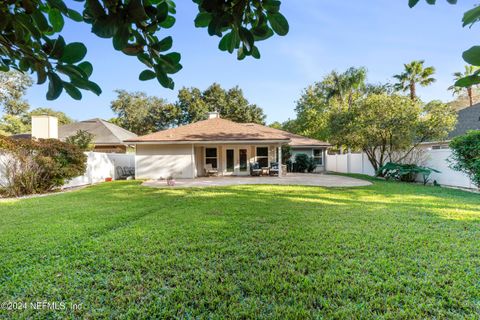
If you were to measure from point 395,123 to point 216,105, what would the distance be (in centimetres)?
2296

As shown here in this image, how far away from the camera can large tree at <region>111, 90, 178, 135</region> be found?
35.1 metres

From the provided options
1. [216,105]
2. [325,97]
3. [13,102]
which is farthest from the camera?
[216,105]

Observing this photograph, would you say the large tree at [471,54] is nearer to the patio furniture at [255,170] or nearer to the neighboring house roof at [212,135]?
the neighboring house roof at [212,135]

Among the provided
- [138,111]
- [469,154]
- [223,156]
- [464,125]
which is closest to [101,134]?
[223,156]

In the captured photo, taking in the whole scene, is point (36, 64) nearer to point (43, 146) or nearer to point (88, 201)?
point (88, 201)

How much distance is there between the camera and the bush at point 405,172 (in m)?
12.1

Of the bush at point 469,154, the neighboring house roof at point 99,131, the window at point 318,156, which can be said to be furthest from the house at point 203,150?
the neighboring house roof at point 99,131

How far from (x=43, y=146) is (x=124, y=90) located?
31.2 meters

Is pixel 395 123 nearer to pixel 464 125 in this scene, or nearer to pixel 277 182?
pixel 277 182

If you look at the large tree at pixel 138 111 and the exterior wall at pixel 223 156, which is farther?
the large tree at pixel 138 111

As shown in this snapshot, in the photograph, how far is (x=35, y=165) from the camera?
987cm

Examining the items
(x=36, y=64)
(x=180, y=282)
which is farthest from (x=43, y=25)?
(x=180, y=282)

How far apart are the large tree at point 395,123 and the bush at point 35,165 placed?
1492cm

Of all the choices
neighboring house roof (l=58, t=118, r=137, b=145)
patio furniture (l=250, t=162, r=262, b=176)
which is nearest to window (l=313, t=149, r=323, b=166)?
patio furniture (l=250, t=162, r=262, b=176)
